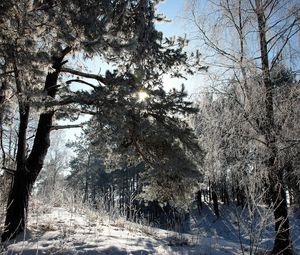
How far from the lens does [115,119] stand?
670cm

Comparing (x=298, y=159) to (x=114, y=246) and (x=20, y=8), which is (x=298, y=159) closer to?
(x=114, y=246)

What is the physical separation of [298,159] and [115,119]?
3.89 m

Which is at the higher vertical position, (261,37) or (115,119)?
(261,37)

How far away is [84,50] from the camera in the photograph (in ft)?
19.7

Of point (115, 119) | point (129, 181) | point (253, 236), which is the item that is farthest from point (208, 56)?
point (129, 181)

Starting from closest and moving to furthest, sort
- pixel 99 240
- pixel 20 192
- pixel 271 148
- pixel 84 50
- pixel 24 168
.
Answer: pixel 84 50, pixel 99 240, pixel 271 148, pixel 20 192, pixel 24 168

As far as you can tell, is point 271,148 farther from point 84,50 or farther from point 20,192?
point 20,192

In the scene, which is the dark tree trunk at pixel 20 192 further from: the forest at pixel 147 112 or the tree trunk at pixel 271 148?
the tree trunk at pixel 271 148

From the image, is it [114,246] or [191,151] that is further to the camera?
[191,151]

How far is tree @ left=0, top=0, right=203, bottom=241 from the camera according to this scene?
560cm

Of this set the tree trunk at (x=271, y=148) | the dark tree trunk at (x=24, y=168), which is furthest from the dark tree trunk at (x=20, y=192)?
the tree trunk at (x=271, y=148)

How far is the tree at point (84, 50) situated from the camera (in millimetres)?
5598

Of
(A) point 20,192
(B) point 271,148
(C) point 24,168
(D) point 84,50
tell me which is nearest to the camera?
(D) point 84,50

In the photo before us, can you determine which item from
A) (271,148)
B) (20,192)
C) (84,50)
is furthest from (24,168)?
(271,148)
